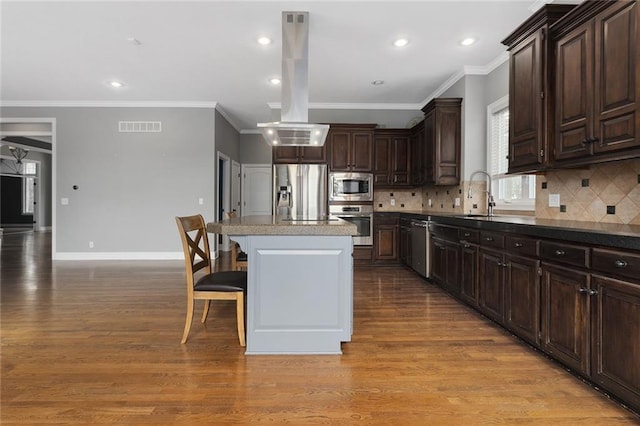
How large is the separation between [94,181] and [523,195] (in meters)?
6.71

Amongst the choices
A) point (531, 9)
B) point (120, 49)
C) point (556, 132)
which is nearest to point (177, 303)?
point (120, 49)

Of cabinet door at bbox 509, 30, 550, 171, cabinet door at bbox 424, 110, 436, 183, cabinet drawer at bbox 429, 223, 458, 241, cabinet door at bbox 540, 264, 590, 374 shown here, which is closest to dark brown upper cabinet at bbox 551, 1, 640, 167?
cabinet door at bbox 509, 30, 550, 171

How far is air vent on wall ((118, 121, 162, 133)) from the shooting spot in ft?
20.5

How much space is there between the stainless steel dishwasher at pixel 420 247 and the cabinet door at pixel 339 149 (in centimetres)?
166

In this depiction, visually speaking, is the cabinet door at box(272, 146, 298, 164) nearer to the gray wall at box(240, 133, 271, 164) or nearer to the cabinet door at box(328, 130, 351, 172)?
the cabinet door at box(328, 130, 351, 172)

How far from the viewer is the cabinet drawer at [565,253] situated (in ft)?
6.35

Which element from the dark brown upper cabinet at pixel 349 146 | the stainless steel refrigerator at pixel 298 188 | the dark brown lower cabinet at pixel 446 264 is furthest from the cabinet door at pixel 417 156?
the dark brown lower cabinet at pixel 446 264

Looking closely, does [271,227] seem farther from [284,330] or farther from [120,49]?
[120,49]

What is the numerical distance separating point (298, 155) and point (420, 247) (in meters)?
2.55

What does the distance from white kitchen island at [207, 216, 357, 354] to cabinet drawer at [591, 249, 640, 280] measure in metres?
1.36

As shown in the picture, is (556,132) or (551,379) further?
(556,132)

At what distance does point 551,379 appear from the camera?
2.05 m

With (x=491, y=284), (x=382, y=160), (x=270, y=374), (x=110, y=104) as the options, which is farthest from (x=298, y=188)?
(x=270, y=374)

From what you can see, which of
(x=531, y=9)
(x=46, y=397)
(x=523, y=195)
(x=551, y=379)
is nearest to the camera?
(x=46, y=397)
